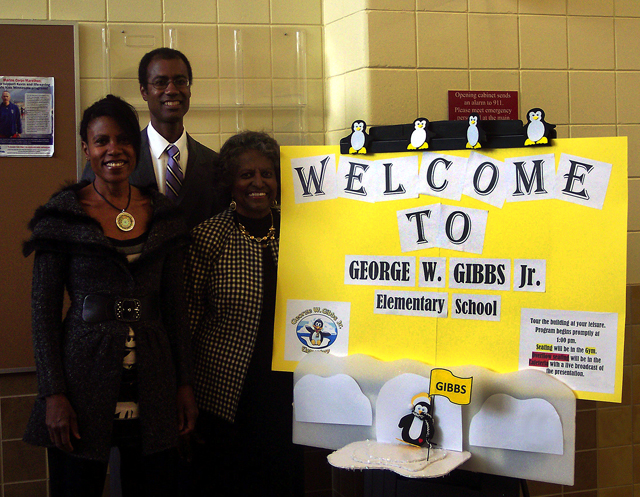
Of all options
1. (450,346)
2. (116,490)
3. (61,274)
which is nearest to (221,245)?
(61,274)

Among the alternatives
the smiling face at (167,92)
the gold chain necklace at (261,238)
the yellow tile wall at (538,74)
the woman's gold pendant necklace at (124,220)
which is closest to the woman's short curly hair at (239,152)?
the gold chain necklace at (261,238)

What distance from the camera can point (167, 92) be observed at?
1.92 meters

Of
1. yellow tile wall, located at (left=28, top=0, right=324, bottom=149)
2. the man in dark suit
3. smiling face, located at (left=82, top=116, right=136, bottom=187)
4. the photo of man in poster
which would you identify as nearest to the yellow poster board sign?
the man in dark suit

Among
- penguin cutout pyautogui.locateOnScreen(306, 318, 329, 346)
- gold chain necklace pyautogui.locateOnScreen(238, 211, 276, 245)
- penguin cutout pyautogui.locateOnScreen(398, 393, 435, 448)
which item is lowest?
penguin cutout pyautogui.locateOnScreen(398, 393, 435, 448)

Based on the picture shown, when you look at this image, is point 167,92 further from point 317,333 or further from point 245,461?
point 245,461

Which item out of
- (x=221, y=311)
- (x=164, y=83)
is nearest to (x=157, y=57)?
(x=164, y=83)

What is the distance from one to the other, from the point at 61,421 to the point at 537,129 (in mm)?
1429

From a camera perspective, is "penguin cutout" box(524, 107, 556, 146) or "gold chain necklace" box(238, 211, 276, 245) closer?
"penguin cutout" box(524, 107, 556, 146)

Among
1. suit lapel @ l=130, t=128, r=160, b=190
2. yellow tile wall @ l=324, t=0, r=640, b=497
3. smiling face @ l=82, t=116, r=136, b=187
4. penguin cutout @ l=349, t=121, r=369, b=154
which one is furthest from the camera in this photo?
yellow tile wall @ l=324, t=0, r=640, b=497

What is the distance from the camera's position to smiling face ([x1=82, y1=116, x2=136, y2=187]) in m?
1.55

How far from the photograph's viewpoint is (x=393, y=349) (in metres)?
1.62

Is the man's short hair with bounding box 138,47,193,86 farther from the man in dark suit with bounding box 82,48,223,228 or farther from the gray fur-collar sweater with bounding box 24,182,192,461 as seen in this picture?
the gray fur-collar sweater with bounding box 24,182,192,461

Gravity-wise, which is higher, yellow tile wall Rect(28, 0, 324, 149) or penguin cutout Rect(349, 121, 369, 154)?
yellow tile wall Rect(28, 0, 324, 149)

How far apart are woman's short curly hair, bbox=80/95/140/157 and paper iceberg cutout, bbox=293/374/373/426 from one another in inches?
32.6
